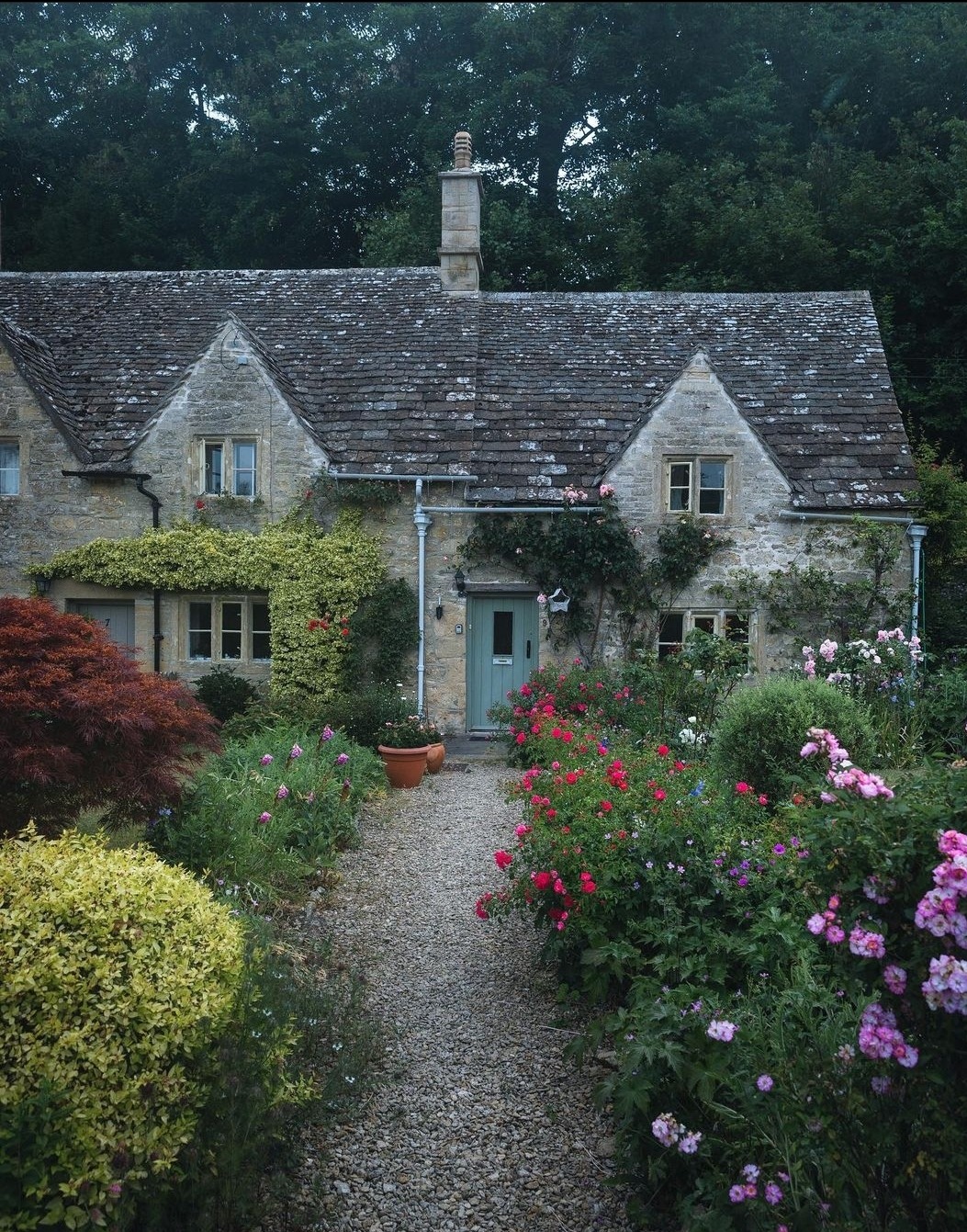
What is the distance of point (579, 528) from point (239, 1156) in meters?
11.3

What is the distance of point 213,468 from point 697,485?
7.94 metres

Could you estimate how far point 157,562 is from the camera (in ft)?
46.6

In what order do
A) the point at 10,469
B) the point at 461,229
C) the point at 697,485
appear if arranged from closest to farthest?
the point at 697,485 < the point at 10,469 < the point at 461,229

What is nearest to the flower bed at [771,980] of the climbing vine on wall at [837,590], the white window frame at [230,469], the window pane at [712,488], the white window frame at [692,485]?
the climbing vine on wall at [837,590]

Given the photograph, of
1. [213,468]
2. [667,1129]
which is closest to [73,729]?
[667,1129]

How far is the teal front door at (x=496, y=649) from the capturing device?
1444cm

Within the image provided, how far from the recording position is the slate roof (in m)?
14.5

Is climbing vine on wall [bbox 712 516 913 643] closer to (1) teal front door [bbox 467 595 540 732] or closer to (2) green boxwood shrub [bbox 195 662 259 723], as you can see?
(1) teal front door [bbox 467 595 540 732]

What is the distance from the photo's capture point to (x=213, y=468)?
48.6ft

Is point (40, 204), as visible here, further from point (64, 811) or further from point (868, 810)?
point (868, 810)

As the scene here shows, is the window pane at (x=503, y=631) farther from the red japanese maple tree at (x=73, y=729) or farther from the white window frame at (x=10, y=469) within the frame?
the red japanese maple tree at (x=73, y=729)

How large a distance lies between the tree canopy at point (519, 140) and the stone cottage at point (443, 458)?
10.7 metres

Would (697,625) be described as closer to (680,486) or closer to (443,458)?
(680,486)

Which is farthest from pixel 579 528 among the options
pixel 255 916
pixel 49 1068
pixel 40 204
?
pixel 40 204
